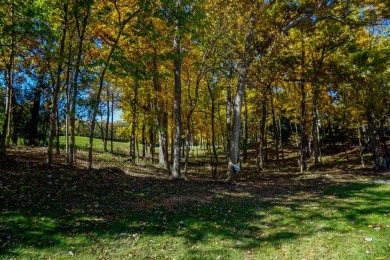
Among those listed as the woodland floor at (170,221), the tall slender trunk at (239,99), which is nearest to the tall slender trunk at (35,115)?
the woodland floor at (170,221)

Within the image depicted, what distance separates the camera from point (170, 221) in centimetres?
783

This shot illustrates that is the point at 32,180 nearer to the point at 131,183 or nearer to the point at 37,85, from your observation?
the point at 131,183

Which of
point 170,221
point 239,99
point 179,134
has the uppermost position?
point 239,99

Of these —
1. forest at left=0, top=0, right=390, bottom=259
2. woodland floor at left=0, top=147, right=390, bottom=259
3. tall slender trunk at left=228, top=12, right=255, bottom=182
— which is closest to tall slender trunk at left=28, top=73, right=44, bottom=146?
forest at left=0, top=0, right=390, bottom=259

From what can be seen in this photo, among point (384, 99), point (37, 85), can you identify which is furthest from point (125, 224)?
point (384, 99)

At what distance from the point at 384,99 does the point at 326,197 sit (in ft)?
40.0

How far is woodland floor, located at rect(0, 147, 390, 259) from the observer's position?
19.4ft

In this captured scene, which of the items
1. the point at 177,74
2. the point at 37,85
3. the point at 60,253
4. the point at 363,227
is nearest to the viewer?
the point at 60,253

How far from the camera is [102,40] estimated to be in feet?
55.9

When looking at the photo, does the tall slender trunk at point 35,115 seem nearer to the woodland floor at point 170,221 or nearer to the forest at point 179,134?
the forest at point 179,134

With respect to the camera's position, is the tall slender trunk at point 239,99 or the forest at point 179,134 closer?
the forest at point 179,134

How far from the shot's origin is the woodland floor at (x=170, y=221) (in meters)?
5.93

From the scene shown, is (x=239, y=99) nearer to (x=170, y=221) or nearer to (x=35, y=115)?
(x=170, y=221)

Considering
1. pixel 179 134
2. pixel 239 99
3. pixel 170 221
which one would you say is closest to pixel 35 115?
pixel 179 134
